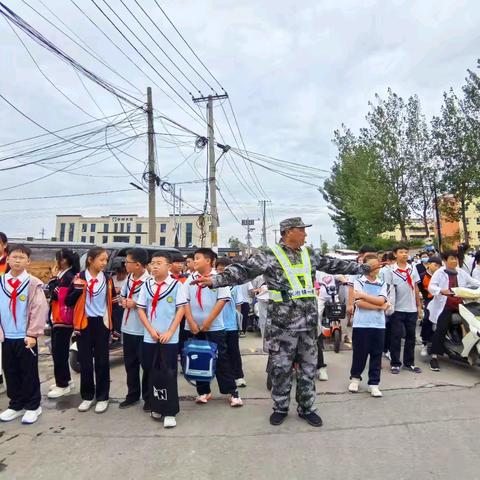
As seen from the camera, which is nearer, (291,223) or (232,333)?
(291,223)

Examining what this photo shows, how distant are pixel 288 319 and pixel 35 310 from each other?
2515 mm

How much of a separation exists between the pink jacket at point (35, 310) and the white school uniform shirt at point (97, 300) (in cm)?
42

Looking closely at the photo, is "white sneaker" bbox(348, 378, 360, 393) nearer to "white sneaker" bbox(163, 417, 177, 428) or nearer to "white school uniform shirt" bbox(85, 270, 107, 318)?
"white sneaker" bbox(163, 417, 177, 428)

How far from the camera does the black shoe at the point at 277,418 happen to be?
3931 millimetres

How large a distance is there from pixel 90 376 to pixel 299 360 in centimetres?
221

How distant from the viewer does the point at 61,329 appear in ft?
16.3

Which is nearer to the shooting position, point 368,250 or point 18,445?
point 18,445

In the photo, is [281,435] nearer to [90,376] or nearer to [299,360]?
[299,360]

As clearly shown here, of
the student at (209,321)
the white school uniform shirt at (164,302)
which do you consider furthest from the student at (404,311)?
the white school uniform shirt at (164,302)

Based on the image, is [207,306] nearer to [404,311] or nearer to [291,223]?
[291,223]

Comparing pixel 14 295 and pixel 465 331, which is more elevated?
pixel 14 295

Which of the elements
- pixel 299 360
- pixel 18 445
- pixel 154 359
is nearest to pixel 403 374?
pixel 299 360

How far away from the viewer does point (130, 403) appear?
454cm

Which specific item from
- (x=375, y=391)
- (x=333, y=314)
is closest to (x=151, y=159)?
(x=333, y=314)
